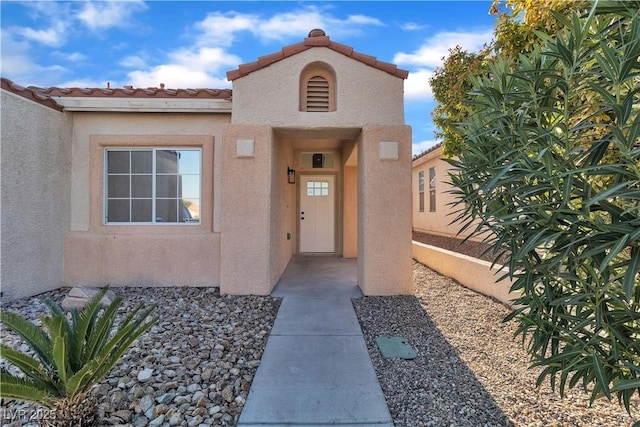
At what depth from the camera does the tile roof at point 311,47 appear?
696 centimetres

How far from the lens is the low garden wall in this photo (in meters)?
6.53

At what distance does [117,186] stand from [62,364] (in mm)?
6333

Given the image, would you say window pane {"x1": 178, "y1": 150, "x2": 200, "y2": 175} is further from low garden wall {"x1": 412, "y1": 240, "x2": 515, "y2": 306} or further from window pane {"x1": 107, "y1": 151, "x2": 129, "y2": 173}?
low garden wall {"x1": 412, "y1": 240, "x2": 515, "y2": 306}

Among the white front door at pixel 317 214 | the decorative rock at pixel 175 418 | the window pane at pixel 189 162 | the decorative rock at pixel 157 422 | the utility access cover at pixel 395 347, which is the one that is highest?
the window pane at pixel 189 162

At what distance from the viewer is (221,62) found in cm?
787

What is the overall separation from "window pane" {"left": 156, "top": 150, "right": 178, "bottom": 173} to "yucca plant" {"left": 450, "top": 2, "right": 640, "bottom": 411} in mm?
7020

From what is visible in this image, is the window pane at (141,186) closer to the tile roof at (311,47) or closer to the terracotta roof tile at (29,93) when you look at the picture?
the terracotta roof tile at (29,93)

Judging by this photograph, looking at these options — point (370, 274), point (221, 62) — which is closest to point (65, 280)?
point (221, 62)

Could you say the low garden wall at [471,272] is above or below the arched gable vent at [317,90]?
below

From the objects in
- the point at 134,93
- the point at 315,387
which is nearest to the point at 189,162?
the point at 134,93

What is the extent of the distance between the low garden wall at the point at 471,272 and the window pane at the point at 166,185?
7.01m

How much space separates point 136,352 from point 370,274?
4.43 m

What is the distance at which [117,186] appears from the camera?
312 inches

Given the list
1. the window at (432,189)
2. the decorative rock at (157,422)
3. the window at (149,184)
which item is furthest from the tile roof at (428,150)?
the decorative rock at (157,422)
